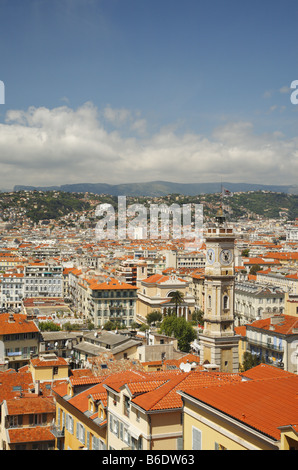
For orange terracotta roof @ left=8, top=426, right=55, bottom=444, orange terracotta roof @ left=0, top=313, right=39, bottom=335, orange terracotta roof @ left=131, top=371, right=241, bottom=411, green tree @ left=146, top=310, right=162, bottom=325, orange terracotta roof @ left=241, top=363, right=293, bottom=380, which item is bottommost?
green tree @ left=146, top=310, right=162, bottom=325

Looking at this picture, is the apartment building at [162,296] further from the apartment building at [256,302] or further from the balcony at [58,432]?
the balcony at [58,432]

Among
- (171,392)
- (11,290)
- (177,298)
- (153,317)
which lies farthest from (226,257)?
(11,290)

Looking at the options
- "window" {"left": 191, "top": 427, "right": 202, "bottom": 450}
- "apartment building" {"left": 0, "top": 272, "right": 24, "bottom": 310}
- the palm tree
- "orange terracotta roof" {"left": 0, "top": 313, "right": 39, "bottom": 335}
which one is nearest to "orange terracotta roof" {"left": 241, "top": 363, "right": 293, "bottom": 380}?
"window" {"left": 191, "top": 427, "right": 202, "bottom": 450}

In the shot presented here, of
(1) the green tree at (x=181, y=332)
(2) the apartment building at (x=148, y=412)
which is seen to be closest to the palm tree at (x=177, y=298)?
(1) the green tree at (x=181, y=332)

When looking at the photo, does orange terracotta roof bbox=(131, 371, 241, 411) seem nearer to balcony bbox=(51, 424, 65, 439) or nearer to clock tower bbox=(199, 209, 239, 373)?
balcony bbox=(51, 424, 65, 439)

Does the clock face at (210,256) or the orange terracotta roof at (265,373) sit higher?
the clock face at (210,256)

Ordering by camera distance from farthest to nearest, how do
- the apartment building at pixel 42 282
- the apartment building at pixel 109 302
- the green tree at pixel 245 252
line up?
1. the green tree at pixel 245 252
2. the apartment building at pixel 42 282
3. the apartment building at pixel 109 302

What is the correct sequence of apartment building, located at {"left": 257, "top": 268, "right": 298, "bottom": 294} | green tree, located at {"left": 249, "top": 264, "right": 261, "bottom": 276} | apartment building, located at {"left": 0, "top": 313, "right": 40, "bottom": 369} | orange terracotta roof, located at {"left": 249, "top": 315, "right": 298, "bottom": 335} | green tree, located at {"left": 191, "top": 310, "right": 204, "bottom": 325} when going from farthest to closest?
green tree, located at {"left": 249, "top": 264, "right": 261, "bottom": 276}, apartment building, located at {"left": 257, "top": 268, "right": 298, "bottom": 294}, green tree, located at {"left": 191, "top": 310, "right": 204, "bottom": 325}, orange terracotta roof, located at {"left": 249, "top": 315, "right": 298, "bottom": 335}, apartment building, located at {"left": 0, "top": 313, "right": 40, "bottom": 369}

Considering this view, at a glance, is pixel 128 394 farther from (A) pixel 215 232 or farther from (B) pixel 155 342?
(B) pixel 155 342
